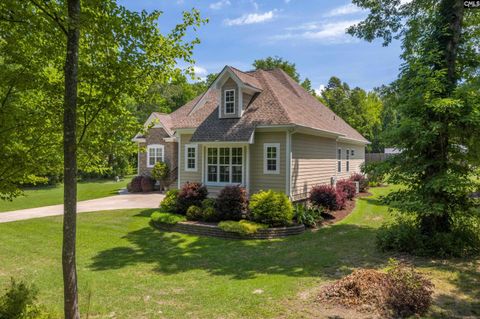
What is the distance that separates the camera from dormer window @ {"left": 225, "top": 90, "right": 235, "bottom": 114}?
15852mm

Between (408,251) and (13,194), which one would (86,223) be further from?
(408,251)

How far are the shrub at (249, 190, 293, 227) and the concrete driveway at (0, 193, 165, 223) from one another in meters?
7.25

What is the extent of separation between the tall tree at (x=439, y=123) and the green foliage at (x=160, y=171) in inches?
652

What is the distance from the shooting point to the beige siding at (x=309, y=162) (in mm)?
14891

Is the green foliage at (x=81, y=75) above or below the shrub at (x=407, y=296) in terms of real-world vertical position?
above

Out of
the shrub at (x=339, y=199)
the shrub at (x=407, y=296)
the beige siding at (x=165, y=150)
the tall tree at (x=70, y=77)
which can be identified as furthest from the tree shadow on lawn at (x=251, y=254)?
the beige siding at (x=165, y=150)

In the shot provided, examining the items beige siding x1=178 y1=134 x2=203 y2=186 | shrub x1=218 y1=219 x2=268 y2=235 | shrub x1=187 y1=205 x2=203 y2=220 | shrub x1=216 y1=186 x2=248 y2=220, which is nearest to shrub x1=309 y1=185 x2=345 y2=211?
shrub x1=216 y1=186 x2=248 y2=220

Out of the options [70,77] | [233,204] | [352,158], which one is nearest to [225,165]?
[233,204]

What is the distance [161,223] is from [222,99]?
22.2ft

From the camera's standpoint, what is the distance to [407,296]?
5156 mm

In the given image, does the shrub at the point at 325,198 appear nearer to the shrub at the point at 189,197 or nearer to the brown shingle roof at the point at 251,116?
the brown shingle roof at the point at 251,116

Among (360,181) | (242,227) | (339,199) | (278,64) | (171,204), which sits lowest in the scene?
(242,227)

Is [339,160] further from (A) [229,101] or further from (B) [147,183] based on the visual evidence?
(B) [147,183]

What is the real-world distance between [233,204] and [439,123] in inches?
306
